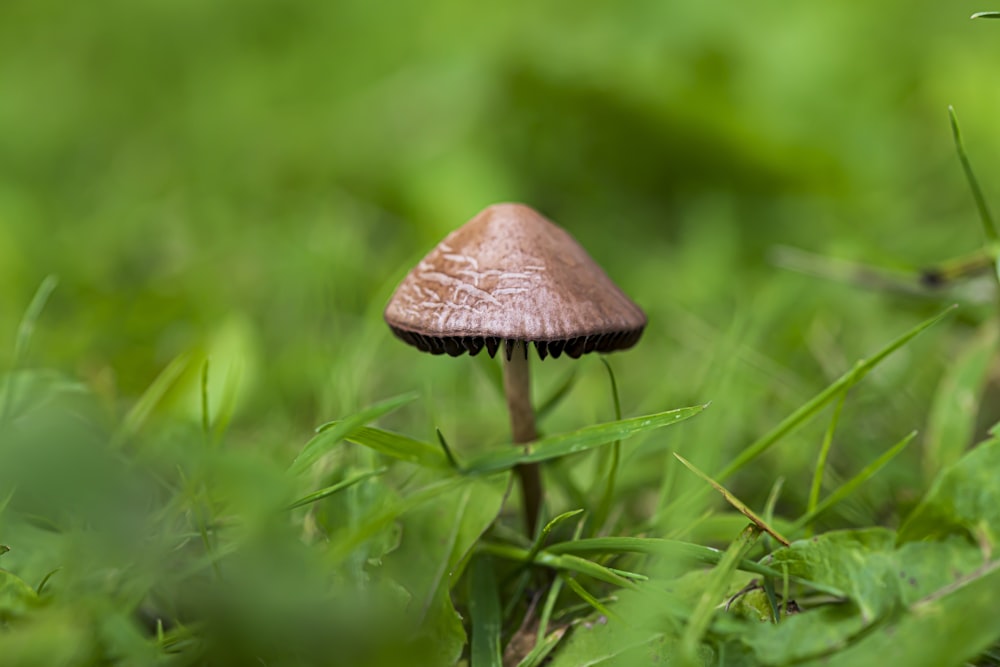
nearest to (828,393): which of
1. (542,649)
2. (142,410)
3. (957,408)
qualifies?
(957,408)

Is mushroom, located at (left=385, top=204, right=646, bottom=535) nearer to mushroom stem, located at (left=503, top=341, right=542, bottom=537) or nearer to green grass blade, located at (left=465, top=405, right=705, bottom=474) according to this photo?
mushroom stem, located at (left=503, top=341, right=542, bottom=537)

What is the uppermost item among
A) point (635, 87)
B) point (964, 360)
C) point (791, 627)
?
point (635, 87)

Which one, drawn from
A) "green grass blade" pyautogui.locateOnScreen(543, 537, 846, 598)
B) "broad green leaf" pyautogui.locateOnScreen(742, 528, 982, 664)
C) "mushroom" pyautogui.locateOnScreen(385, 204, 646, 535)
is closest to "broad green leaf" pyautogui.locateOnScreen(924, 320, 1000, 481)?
"broad green leaf" pyautogui.locateOnScreen(742, 528, 982, 664)

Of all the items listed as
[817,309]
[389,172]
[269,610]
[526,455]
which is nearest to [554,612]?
[526,455]

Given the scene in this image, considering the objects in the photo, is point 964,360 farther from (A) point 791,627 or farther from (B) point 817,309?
(A) point 791,627

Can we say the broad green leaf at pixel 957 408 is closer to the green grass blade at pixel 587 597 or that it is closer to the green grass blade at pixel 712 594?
the green grass blade at pixel 712 594

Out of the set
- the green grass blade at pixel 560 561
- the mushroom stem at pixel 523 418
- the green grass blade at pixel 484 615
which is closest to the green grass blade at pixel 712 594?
the green grass blade at pixel 560 561

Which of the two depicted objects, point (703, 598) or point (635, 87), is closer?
point (703, 598)
